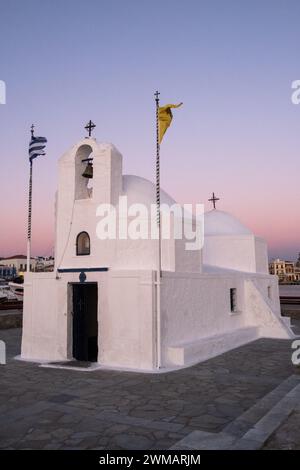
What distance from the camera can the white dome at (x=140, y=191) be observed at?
507 inches

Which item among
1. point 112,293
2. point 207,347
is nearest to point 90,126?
point 112,293

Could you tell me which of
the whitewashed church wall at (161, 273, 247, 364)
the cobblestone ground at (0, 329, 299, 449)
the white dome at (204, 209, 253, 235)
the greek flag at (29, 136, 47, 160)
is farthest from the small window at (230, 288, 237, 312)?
the greek flag at (29, 136, 47, 160)

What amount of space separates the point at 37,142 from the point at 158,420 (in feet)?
33.2

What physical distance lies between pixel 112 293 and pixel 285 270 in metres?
162

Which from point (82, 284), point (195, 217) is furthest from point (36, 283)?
point (195, 217)

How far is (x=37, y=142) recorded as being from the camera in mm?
13617

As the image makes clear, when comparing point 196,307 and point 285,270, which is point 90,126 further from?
point 285,270

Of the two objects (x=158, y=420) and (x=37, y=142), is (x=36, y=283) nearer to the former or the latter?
(x=37, y=142)

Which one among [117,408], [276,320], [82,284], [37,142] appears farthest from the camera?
[276,320]

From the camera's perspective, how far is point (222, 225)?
2167cm

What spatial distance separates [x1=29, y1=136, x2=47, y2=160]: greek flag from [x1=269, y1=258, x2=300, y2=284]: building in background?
150 m

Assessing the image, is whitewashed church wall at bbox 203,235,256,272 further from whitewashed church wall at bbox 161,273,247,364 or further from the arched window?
the arched window

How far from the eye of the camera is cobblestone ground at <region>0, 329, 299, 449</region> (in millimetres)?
6066

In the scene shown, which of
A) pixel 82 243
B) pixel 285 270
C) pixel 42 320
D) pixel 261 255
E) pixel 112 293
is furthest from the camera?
pixel 285 270
